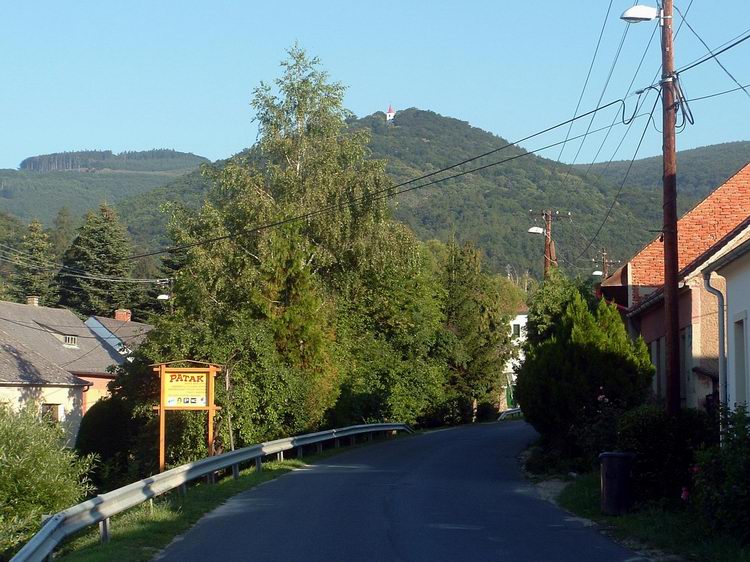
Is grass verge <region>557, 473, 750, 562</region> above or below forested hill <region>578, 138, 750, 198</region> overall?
below

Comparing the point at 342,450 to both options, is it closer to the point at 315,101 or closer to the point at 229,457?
the point at 229,457

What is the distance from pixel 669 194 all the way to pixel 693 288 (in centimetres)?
793

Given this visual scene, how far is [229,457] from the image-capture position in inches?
776

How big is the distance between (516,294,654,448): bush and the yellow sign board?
25.6 feet

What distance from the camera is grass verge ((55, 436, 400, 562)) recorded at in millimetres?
11344

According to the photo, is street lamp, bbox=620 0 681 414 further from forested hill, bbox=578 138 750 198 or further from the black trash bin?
forested hill, bbox=578 138 750 198

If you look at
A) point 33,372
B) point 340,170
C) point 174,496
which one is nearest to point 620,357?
point 174,496

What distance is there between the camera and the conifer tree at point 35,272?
234 feet

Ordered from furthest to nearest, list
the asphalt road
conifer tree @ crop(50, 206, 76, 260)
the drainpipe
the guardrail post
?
conifer tree @ crop(50, 206, 76, 260) < the drainpipe < the guardrail post < the asphalt road

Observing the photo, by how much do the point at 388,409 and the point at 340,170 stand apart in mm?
11226

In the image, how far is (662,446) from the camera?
48.1 feet

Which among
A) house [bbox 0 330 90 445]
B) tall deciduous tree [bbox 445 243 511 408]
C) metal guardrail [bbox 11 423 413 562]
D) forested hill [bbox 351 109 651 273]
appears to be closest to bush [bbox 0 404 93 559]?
metal guardrail [bbox 11 423 413 562]

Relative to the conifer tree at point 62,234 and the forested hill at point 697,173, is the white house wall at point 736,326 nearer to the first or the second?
the conifer tree at point 62,234

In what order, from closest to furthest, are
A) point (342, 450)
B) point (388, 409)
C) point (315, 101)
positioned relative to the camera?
point (342, 450)
point (315, 101)
point (388, 409)
